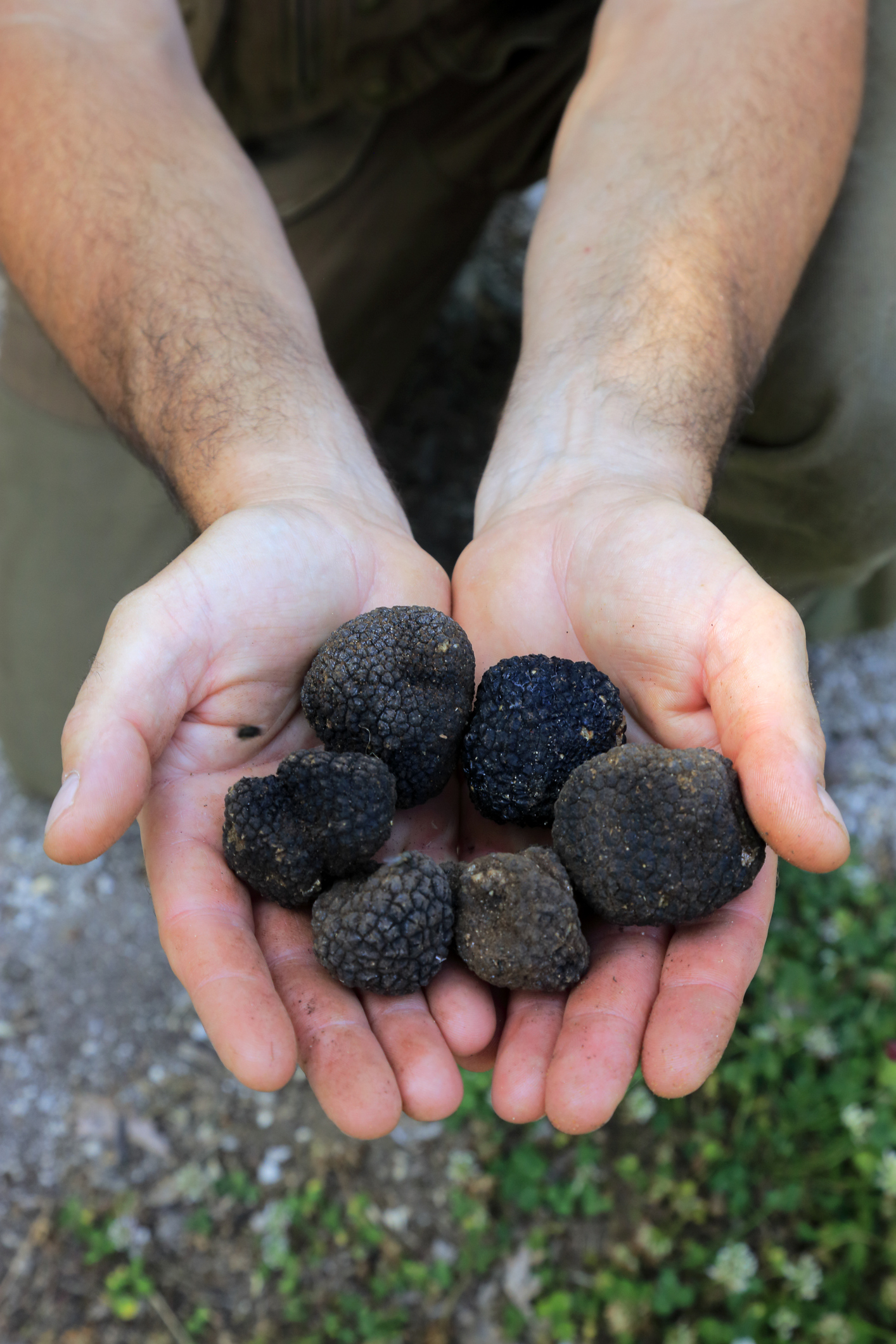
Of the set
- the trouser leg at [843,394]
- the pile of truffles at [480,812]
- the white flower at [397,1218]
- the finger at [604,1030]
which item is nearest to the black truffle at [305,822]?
the pile of truffles at [480,812]

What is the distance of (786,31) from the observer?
2.84 m

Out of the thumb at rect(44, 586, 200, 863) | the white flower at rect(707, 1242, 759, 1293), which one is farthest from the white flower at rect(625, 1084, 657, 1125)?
the thumb at rect(44, 586, 200, 863)

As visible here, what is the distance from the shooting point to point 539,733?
1.87 metres

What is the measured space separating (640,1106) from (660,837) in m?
1.15

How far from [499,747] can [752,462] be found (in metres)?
1.66

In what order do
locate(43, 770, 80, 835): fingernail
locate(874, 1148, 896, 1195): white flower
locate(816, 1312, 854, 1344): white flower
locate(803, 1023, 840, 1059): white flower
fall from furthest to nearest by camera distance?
locate(803, 1023, 840, 1059): white flower
locate(874, 1148, 896, 1195): white flower
locate(816, 1312, 854, 1344): white flower
locate(43, 770, 80, 835): fingernail

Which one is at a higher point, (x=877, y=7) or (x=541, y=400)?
(x=877, y=7)

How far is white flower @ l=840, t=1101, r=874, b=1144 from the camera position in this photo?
2.39m

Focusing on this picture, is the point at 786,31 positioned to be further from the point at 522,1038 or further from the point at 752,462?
the point at 522,1038

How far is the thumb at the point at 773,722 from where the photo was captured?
1511 mm

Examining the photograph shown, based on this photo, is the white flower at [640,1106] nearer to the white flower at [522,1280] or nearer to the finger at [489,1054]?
the white flower at [522,1280]

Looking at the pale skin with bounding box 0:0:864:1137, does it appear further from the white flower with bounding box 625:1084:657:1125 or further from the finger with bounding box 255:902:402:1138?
the white flower with bounding box 625:1084:657:1125

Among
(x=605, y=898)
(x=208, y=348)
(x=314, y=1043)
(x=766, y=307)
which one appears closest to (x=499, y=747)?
(x=605, y=898)

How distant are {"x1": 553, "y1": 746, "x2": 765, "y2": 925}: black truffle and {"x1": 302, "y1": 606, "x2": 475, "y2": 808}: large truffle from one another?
0.32 m
